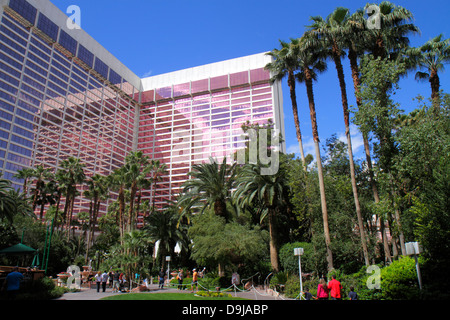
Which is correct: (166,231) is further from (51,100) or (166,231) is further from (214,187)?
(51,100)

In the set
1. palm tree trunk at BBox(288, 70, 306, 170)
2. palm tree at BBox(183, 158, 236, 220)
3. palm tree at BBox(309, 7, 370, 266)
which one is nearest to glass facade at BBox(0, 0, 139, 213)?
palm tree at BBox(183, 158, 236, 220)

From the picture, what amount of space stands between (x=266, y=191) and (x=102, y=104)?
74.7 m

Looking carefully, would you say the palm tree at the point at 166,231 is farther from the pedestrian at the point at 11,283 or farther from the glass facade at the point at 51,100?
the glass facade at the point at 51,100

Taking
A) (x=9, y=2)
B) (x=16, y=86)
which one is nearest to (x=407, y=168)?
(x=16, y=86)

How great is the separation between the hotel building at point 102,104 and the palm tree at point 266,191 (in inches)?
1438

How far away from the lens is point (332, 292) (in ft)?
36.2

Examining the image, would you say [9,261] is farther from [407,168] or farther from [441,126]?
[441,126]

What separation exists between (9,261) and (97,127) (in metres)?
59.9

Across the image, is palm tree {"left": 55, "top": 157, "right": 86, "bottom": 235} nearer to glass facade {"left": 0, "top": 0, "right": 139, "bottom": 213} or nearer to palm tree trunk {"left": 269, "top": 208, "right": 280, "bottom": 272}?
glass facade {"left": 0, "top": 0, "right": 139, "bottom": 213}

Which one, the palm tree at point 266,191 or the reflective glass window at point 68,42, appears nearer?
the palm tree at point 266,191

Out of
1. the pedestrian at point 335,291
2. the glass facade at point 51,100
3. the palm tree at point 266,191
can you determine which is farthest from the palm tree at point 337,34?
the glass facade at point 51,100

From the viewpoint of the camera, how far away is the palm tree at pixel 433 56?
22781 millimetres

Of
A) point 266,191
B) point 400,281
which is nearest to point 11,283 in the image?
point 400,281

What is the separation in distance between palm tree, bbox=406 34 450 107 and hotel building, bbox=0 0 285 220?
46079 millimetres
